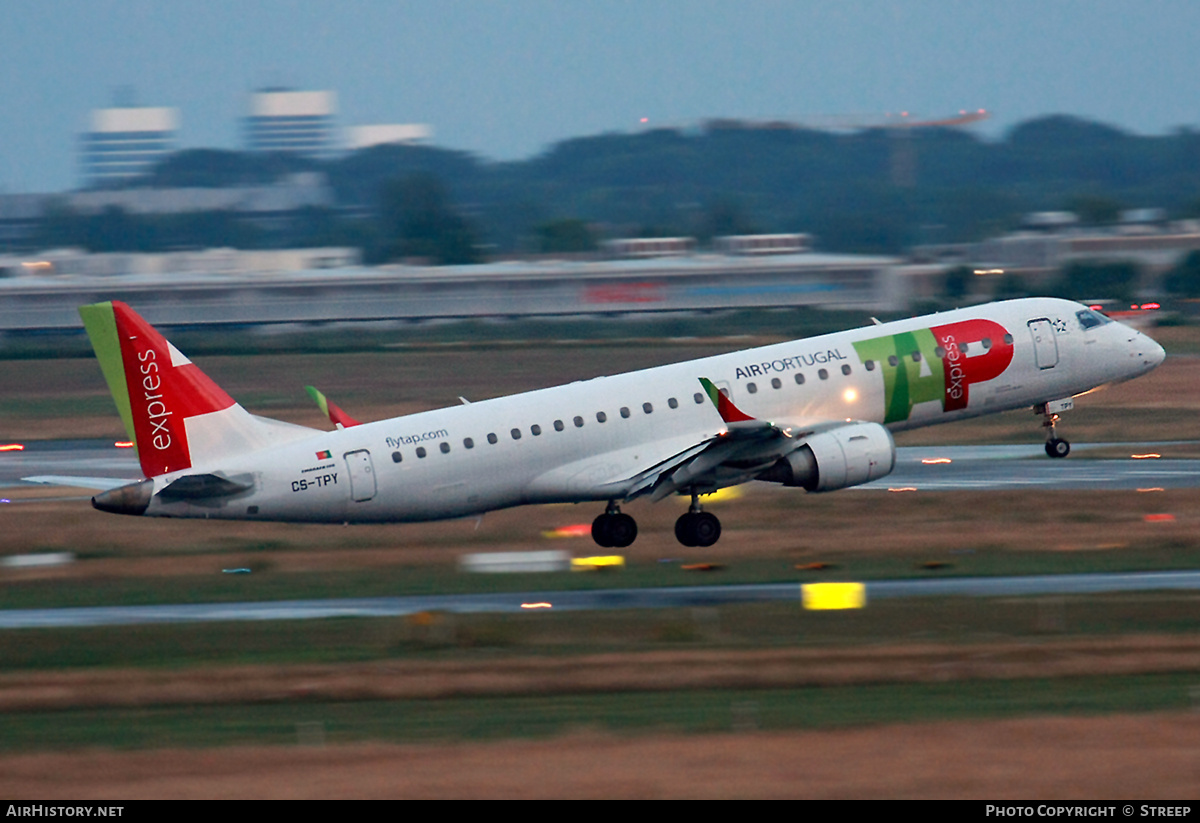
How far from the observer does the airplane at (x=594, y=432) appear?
34.9 meters

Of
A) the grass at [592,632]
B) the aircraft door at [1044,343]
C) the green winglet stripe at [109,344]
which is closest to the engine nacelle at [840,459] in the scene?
the grass at [592,632]

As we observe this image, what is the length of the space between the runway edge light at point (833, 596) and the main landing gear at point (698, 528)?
197 inches

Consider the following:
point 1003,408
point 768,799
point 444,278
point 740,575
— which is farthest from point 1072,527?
point 444,278

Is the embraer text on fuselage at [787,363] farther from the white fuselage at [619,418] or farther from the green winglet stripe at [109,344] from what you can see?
the green winglet stripe at [109,344]

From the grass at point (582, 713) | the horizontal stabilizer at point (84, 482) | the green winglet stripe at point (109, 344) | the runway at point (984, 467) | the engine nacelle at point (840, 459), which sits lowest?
the runway at point (984, 467)

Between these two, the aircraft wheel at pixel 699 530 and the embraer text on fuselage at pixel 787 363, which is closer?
the aircraft wheel at pixel 699 530

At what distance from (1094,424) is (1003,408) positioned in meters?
22.5

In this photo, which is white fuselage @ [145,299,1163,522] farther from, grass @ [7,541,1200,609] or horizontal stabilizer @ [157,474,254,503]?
grass @ [7,541,1200,609]

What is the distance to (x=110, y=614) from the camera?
32688 mm

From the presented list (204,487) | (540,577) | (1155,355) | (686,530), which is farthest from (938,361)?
(204,487)

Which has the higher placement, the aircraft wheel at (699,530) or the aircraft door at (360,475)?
the aircraft door at (360,475)

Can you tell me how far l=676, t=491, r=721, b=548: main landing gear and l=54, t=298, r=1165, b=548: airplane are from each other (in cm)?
5

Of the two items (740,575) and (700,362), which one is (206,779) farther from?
(700,362)

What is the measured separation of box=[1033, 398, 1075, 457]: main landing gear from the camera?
4256cm
